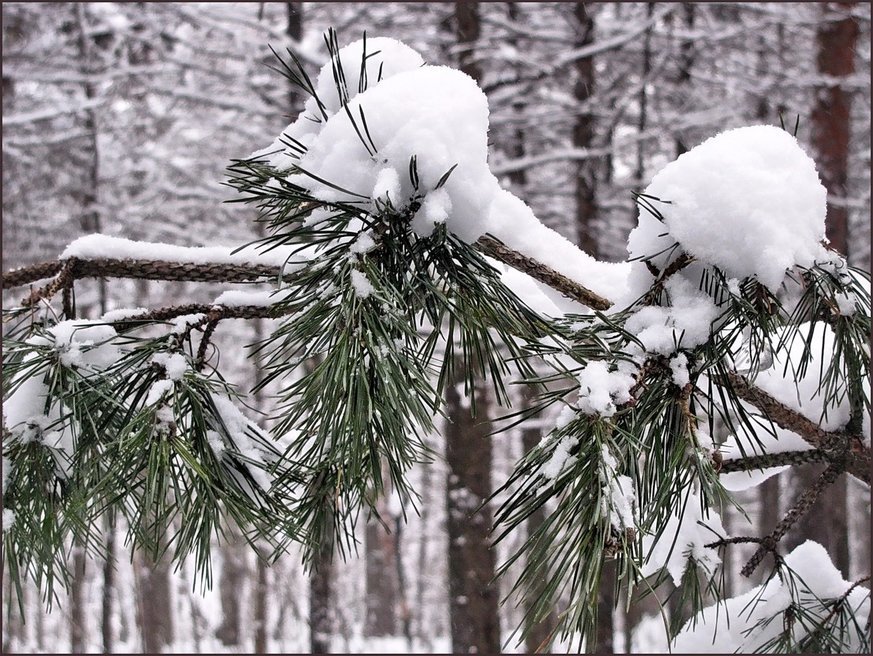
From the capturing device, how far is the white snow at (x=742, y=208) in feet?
2.39

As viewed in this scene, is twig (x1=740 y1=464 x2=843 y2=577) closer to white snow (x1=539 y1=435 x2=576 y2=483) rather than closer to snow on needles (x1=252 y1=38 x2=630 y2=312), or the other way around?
white snow (x1=539 y1=435 x2=576 y2=483)

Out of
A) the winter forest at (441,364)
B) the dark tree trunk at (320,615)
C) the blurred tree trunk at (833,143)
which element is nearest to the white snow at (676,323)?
the winter forest at (441,364)

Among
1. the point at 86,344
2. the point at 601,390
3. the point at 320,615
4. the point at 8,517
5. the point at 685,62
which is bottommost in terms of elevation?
the point at 320,615

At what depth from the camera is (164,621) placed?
14.6 metres

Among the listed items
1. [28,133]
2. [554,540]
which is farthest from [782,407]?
[28,133]

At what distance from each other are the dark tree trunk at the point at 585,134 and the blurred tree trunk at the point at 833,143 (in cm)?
155

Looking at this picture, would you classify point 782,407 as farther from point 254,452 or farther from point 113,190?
point 113,190

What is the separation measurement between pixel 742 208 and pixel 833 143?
4157 mm

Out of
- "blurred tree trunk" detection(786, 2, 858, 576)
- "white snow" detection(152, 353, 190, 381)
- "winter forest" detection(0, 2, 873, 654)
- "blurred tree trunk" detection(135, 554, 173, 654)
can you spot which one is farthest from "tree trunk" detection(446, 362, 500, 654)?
"blurred tree trunk" detection(135, 554, 173, 654)

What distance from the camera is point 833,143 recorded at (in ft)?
13.6

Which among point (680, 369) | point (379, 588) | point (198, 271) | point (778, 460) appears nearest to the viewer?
point (680, 369)

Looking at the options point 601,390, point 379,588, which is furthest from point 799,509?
point 379,588

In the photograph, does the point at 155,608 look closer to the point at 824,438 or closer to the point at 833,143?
the point at 833,143

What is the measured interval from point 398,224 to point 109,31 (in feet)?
17.3
